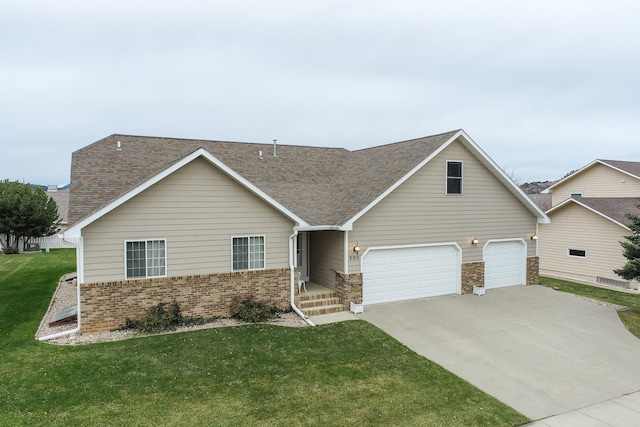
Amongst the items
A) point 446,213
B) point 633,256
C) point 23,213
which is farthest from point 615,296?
point 23,213

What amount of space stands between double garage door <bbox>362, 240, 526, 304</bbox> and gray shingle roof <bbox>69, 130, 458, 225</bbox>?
7.36 ft

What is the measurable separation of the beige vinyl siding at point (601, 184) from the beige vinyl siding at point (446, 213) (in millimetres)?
13310

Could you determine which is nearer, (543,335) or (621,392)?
(621,392)

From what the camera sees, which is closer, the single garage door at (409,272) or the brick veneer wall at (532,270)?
the single garage door at (409,272)

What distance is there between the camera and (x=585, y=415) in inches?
291

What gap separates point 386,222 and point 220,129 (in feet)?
82.3

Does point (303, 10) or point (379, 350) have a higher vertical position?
point (303, 10)

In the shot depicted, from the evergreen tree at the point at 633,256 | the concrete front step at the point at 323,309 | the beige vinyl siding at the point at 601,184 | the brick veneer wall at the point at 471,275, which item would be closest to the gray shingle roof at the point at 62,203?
the concrete front step at the point at 323,309

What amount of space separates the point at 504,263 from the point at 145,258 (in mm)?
13757

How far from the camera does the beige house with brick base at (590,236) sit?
66.4 feet

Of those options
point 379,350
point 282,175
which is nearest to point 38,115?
point 282,175

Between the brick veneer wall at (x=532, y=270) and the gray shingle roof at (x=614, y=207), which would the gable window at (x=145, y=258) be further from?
the gray shingle roof at (x=614, y=207)

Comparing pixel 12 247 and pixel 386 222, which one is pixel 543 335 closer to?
pixel 386 222

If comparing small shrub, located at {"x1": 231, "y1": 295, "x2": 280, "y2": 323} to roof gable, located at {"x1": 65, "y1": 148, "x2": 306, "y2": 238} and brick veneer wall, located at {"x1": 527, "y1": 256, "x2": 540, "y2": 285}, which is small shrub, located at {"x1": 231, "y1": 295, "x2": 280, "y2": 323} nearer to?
roof gable, located at {"x1": 65, "y1": 148, "x2": 306, "y2": 238}
